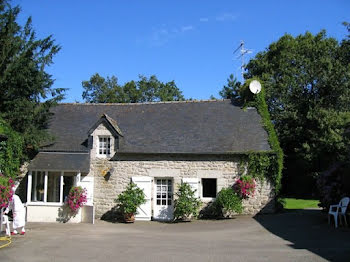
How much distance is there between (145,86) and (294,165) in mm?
21847

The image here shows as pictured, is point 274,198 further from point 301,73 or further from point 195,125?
point 301,73

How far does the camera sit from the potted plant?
53.9 ft

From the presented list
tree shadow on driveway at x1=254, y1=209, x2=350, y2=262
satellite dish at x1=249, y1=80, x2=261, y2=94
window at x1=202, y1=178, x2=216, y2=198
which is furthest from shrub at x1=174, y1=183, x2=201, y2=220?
satellite dish at x1=249, y1=80, x2=261, y2=94

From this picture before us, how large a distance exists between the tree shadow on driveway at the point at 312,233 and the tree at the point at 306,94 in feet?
36.1

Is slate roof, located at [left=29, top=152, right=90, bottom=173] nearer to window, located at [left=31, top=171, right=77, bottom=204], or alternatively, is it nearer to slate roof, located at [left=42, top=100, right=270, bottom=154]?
slate roof, located at [left=42, top=100, right=270, bottom=154]

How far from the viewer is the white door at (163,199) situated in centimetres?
1736

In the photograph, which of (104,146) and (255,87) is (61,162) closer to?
(104,146)

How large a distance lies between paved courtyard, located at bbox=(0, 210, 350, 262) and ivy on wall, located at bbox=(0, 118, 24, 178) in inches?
122

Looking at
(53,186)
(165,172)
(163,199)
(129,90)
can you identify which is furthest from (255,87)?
(129,90)

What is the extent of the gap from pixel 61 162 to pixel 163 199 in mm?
5087

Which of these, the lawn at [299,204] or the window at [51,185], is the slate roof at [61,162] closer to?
the window at [51,185]

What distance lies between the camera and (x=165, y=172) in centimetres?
1734

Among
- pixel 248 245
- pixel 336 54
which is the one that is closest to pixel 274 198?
pixel 248 245

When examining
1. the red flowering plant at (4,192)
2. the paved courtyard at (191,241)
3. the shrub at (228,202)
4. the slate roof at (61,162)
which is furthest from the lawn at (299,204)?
the red flowering plant at (4,192)
